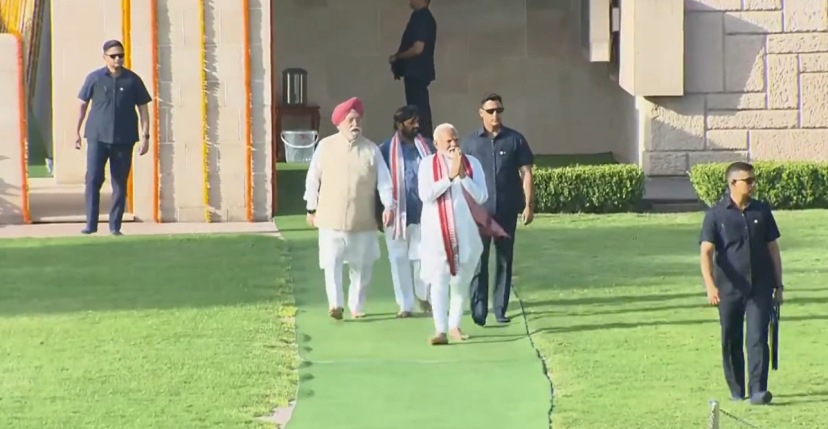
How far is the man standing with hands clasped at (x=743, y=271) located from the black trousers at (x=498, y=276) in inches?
109

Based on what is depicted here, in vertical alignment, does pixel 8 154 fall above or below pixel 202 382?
above

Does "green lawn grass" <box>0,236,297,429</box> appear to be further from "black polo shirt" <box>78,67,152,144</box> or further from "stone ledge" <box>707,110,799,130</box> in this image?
"stone ledge" <box>707,110,799,130</box>

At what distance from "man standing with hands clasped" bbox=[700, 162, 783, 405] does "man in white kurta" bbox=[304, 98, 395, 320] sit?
3.30 m

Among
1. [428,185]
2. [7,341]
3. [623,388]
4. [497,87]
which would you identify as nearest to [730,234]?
[623,388]

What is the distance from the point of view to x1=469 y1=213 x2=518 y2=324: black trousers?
12.9 m

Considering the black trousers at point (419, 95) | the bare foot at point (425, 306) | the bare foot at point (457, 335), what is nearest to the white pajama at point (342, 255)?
the bare foot at point (425, 306)

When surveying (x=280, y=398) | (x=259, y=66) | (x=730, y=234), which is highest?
(x=259, y=66)

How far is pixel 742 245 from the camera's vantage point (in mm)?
10211

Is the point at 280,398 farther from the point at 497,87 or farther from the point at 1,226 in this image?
the point at 497,87

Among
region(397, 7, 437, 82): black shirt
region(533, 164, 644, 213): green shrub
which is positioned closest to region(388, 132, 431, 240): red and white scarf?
region(533, 164, 644, 213): green shrub

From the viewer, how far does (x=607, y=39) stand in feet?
68.8

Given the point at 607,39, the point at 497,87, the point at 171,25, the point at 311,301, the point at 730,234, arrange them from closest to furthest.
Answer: the point at 730,234 < the point at 311,301 < the point at 171,25 < the point at 607,39 < the point at 497,87

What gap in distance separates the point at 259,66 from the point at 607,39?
4.59 m

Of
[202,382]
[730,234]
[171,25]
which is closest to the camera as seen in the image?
[730,234]
